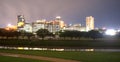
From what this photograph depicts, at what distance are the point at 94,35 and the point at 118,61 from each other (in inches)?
4033

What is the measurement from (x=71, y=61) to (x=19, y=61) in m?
4.77

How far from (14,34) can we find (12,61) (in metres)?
113

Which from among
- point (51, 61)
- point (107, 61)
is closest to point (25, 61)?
point (51, 61)

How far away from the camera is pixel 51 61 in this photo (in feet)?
89.3

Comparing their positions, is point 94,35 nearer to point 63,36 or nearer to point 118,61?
point 63,36

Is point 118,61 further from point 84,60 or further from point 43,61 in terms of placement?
point 43,61

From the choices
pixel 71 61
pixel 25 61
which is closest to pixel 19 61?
pixel 25 61

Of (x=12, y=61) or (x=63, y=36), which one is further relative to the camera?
(x=63, y=36)

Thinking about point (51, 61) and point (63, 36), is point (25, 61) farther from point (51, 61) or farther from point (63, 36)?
point (63, 36)

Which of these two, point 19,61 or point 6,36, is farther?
point 6,36

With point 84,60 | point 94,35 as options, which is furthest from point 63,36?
point 84,60

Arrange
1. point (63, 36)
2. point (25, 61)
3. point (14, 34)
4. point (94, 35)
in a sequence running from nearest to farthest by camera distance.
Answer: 1. point (25, 61)
2. point (94, 35)
3. point (14, 34)
4. point (63, 36)

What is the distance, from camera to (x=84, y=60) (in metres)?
28.4

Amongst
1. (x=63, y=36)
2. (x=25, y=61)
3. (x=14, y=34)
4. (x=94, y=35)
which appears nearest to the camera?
A: (x=25, y=61)
